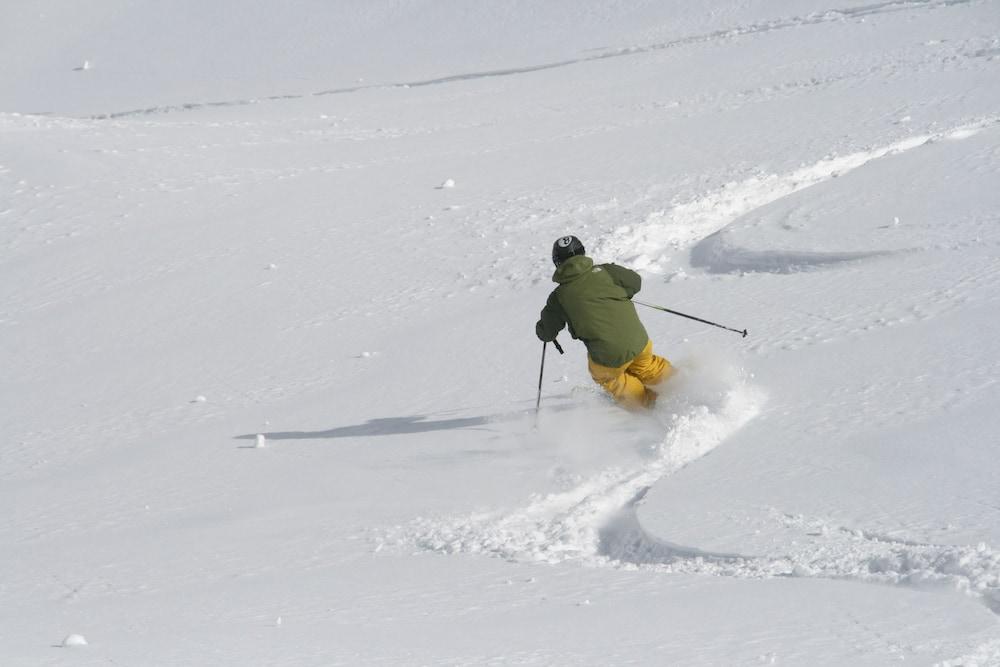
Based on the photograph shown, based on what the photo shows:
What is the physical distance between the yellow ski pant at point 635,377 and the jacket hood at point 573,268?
0.49 m

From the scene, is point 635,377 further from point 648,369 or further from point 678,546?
point 678,546

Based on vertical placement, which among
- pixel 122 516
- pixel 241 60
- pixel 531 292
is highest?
pixel 241 60

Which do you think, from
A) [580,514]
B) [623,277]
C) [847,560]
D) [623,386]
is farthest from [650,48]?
[847,560]

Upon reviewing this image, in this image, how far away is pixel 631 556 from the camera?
504cm

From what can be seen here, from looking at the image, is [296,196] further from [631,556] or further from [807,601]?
[807,601]

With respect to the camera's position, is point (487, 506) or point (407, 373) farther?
point (407, 373)

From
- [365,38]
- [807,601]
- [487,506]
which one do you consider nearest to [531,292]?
[487,506]

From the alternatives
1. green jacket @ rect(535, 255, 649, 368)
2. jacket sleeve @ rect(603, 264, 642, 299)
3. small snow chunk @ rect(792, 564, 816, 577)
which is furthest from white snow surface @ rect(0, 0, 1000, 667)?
jacket sleeve @ rect(603, 264, 642, 299)

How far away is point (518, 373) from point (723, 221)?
3.15 m

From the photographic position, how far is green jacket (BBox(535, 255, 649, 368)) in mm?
6703

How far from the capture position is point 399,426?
24.0 ft

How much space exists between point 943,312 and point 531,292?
316cm

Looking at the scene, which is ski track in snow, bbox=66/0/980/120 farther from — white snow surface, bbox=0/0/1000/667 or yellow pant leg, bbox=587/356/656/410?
yellow pant leg, bbox=587/356/656/410

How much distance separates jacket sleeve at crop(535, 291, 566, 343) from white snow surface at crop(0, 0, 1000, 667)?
48 cm
